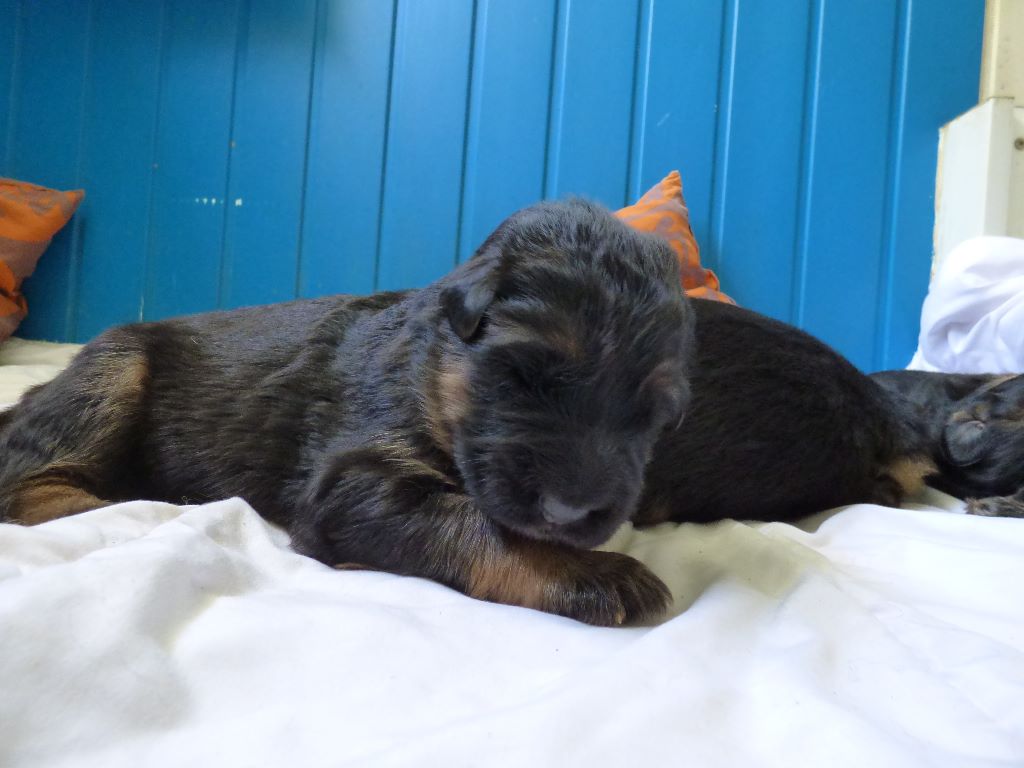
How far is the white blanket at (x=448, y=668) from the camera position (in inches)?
40.3

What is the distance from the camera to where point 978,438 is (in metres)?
3.24

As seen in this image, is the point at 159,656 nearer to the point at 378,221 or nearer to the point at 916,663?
the point at 916,663

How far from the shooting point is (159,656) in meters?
1.17

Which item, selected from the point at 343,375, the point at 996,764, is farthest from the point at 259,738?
the point at 343,375

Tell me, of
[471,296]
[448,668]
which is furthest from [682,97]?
[448,668]

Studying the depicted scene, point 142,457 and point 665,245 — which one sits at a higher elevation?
point 665,245

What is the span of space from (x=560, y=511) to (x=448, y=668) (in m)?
0.42

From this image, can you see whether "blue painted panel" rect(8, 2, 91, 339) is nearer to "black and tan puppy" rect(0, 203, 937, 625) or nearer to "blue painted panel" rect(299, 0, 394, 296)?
"blue painted panel" rect(299, 0, 394, 296)

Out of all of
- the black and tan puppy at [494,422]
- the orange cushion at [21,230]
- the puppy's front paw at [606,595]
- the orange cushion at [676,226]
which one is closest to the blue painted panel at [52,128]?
the orange cushion at [21,230]

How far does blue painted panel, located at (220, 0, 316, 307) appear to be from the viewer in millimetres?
5129

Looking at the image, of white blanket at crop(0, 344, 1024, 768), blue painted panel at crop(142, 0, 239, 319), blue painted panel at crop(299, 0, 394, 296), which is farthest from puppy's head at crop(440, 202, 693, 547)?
blue painted panel at crop(142, 0, 239, 319)

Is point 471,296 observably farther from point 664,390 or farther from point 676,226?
point 676,226

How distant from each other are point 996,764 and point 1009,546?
1396 mm

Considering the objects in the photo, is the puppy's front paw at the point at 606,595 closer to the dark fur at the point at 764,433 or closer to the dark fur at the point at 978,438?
the dark fur at the point at 764,433
